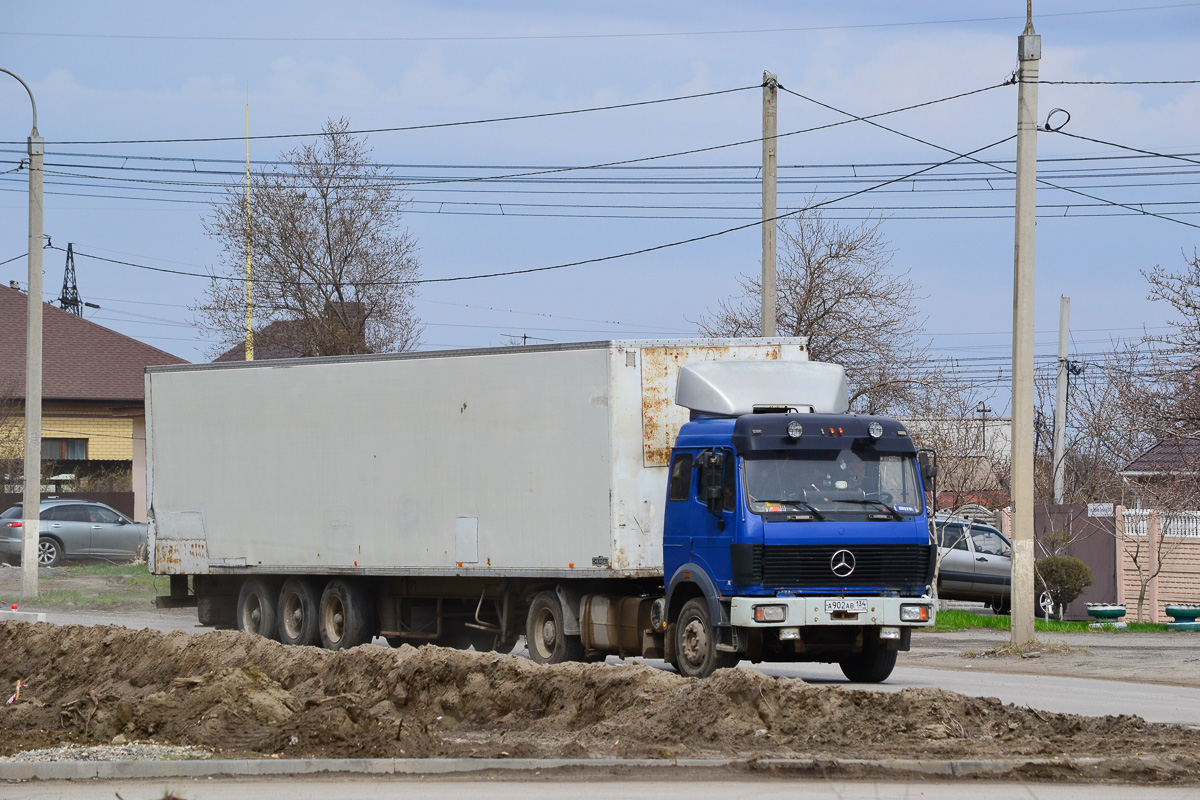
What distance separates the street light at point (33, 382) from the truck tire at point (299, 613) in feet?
30.1

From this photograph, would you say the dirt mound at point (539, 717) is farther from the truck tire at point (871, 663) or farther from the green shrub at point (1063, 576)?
the green shrub at point (1063, 576)

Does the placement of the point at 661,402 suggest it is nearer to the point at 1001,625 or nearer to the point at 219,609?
the point at 219,609

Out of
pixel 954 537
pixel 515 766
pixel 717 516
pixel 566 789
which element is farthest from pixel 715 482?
pixel 954 537

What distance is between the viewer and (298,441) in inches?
762

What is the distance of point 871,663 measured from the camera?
15742mm

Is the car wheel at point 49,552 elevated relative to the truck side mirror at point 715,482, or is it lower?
lower

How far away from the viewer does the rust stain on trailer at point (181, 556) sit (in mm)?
20328

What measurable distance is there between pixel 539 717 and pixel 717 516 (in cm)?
319

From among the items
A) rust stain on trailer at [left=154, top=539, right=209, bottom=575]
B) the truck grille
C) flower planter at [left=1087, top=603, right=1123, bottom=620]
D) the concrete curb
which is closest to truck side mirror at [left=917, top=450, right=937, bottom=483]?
the truck grille

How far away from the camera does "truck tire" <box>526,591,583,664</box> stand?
16.8 m

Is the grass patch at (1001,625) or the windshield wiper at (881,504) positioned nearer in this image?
the windshield wiper at (881,504)

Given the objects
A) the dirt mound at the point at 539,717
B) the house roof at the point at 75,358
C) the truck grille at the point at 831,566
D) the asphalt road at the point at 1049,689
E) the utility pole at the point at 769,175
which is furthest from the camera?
the house roof at the point at 75,358

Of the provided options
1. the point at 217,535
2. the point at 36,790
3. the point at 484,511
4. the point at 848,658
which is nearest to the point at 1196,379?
the point at 848,658

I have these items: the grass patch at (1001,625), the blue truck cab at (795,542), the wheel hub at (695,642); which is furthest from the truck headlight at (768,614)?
the grass patch at (1001,625)
